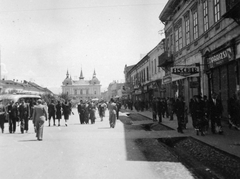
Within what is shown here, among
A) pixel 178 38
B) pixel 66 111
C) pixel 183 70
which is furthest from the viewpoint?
pixel 178 38

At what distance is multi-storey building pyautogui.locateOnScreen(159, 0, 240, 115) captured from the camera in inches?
472

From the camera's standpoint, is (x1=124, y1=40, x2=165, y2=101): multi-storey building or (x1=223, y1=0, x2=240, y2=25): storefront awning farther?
(x1=124, y1=40, x2=165, y2=101): multi-storey building

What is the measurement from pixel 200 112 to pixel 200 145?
2428 millimetres

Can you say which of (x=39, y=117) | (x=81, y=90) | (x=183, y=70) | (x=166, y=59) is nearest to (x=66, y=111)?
(x=39, y=117)

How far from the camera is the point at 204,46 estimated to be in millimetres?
15812

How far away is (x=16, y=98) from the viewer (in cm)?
2461

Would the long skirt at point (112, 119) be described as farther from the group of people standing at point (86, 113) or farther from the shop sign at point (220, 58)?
the shop sign at point (220, 58)

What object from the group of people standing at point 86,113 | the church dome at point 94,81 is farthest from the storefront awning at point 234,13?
the church dome at point 94,81

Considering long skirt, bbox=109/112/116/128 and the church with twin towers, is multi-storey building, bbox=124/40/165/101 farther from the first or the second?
the church with twin towers

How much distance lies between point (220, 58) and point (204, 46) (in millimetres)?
2808

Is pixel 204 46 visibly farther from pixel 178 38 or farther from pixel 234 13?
pixel 178 38

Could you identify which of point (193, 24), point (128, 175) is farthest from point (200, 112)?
point (193, 24)

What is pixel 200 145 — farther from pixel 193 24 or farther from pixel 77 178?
pixel 193 24

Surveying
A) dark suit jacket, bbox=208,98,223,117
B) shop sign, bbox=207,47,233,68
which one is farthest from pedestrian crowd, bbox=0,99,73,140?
shop sign, bbox=207,47,233,68
